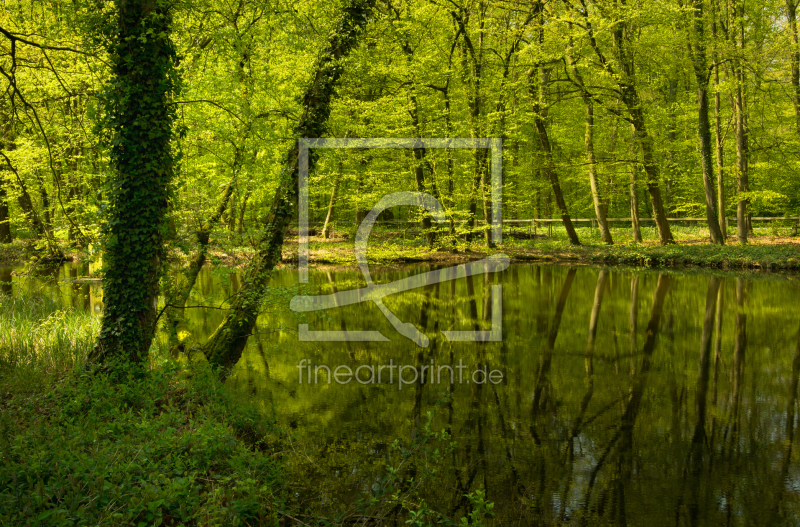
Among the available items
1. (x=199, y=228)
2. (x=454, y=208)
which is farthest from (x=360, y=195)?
(x=199, y=228)

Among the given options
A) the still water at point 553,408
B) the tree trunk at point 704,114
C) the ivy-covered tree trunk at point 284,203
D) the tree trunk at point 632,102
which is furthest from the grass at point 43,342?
the tree trunk at point 704,114

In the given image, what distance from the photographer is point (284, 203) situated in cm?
836

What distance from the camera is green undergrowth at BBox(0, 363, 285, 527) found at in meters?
3.51

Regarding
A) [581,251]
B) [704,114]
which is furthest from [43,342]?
[704,114]

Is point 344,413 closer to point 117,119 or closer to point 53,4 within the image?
point 117,119

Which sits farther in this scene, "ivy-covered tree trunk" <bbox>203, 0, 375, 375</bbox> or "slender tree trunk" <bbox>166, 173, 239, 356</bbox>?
"ivy-covered tree trunk" <bbox>203, 0, 375, 375</bbox>

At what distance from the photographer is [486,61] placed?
21.3m

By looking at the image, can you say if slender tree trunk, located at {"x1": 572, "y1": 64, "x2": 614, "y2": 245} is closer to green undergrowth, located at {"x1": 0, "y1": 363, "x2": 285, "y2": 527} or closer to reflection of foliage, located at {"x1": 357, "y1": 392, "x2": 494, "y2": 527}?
reflection of foliage, located at {"x1": 357, "y1": 392, "x2": 494, "y2": 527}

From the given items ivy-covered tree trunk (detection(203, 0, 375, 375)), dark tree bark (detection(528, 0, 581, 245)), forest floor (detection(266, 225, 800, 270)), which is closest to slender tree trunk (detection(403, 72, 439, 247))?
forest floor (detection(266, 225, 800, 270))
